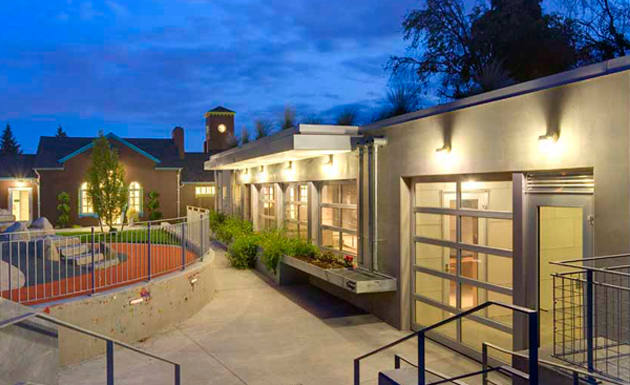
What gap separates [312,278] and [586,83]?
31.8 ft

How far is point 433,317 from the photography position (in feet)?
31.8

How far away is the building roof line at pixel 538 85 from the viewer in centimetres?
603

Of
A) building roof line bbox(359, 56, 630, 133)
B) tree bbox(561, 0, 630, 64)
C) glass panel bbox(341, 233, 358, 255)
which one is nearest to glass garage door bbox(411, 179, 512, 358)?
building roof line bbox(359, 56, 630, 133)

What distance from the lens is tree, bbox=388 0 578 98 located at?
843 inches

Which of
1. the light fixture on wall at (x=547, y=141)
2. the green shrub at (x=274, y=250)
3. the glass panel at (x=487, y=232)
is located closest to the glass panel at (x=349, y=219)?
the green shrub at (x=274, y=250)

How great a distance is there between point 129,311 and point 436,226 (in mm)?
5569

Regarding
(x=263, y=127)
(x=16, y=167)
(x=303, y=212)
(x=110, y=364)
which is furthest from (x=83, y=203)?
(x=110, y=364)

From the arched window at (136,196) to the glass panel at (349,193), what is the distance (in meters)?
24.0

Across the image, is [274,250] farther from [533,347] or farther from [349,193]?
[533,347]

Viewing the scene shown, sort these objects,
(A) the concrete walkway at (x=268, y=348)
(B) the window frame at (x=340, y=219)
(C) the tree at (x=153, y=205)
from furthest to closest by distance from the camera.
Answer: (C) the tree at (x=153, y=205)
(B) the window frame at (x=340, y=219)
(A) the concrete walkway at (x=268, y=348)

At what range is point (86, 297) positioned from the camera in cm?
886

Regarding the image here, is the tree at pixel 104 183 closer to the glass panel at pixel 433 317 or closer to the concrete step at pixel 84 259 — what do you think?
the concrete step at pixel 84 259

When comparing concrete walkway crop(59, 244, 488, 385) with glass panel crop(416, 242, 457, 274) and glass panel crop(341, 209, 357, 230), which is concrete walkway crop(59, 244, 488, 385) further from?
glass panel crop(341, 209, 357, 230)

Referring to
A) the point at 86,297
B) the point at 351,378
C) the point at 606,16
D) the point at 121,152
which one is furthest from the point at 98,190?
the point at 606,16
